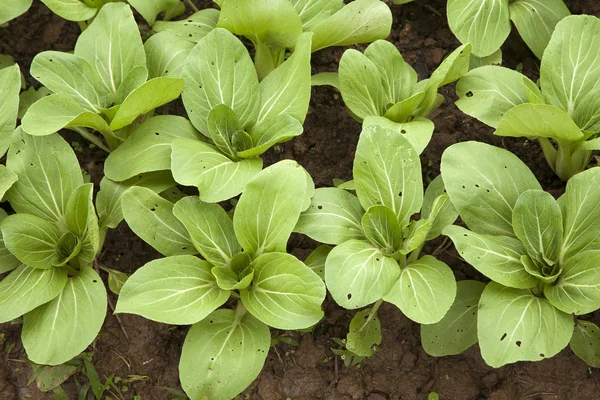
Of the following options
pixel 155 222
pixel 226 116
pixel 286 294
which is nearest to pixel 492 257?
pixel 286 294

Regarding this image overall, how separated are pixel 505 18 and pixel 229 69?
134 cm

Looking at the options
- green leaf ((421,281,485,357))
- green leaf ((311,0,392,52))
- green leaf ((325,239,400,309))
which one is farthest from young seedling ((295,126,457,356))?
green leaf ((311,0,392,52))

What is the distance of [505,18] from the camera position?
3.09 meters

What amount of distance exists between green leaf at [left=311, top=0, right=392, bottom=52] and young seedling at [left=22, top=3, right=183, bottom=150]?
68 centimetres

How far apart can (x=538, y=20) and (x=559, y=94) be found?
55 cm

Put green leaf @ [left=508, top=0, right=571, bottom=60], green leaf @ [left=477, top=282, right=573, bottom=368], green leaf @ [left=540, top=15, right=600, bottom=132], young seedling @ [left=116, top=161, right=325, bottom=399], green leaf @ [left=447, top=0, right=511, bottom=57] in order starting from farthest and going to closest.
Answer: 1. green leaf @ [left=508, top=0, right=571, bottom=60]
2. green leaf @ [left=447, top=0, right=511, bottom=57]
3. green leaf @ [left=540, top=15, right=600, bottom=132]
4. young seedling @ [left=116, top=161, right=325, bottom=399]
5. green leaf @ [left=477, top=282, right=573, bottom=368]

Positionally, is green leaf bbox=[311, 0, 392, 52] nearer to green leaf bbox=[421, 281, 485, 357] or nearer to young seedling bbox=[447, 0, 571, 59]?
young seedling bbox=[447, 0, 571, 59]

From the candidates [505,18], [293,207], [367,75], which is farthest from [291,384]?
[505,18]

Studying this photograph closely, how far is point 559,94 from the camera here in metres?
2.79

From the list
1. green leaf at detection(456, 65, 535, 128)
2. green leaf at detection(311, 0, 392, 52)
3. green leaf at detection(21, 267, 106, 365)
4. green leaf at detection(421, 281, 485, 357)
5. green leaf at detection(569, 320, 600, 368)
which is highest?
Answer: green leaf at detection(311, 0, 392, 52)

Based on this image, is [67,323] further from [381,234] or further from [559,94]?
[559,94]

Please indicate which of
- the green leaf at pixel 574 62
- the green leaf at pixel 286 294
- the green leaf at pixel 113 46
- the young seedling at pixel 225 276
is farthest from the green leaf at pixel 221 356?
the green leaf at pixel 574 62

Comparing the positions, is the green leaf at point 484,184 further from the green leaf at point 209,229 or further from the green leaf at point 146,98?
the green leaf at point 146,98

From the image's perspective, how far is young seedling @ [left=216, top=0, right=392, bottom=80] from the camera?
2785mm
